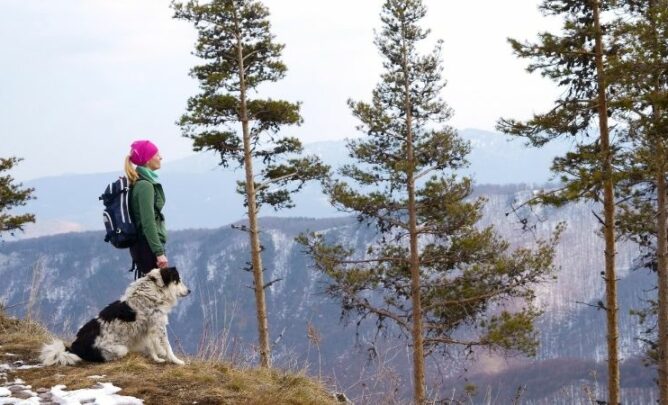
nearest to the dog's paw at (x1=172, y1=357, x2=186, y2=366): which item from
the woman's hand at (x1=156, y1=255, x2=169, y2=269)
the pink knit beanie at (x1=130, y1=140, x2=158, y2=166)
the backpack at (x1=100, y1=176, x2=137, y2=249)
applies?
the woman's hand at (x1=156, y1=255, x2=169, y2=269)

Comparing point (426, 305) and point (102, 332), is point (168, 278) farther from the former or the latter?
point (426, 305)

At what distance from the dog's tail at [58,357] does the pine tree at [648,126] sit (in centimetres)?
968

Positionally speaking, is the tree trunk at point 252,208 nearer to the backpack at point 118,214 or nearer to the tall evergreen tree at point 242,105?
the tall evergreen tree at point 242,105

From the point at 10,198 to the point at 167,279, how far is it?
1713 centimetres

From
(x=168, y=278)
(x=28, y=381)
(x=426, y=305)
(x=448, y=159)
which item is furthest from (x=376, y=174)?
(x=28, y=381)

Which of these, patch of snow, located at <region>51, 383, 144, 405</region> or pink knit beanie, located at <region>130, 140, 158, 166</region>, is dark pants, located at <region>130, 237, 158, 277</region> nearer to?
pink knit beanie, located at <region>130, 140, 158, 166</region>

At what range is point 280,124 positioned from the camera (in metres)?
19.0

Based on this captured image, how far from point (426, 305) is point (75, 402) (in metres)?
14.5

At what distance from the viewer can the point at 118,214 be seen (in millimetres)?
6602

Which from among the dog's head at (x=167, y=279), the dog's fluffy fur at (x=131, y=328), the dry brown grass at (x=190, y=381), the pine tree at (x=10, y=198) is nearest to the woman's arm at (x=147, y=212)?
the dog's head at (x=167, y=279)

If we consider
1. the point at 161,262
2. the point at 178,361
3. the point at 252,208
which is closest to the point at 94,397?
the point at 178,361

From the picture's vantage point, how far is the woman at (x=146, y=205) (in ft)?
21.4

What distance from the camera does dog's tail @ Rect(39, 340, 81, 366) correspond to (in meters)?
6.46

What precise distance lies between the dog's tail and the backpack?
46.5 inches
